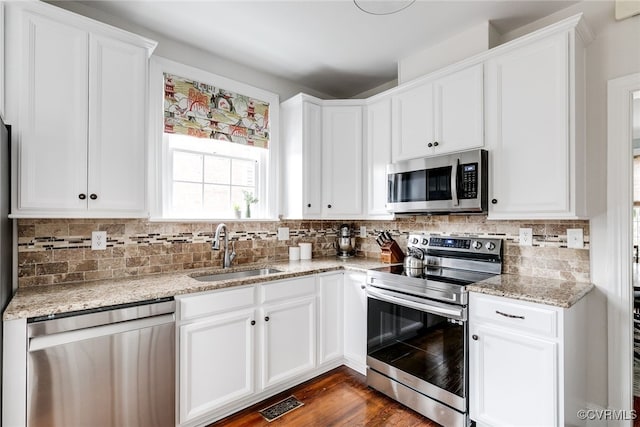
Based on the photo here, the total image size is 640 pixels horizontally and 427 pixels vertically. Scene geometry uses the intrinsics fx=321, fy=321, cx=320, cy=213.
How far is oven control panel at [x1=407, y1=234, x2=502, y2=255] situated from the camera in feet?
7.82

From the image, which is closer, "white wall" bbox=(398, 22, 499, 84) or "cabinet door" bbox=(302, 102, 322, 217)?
"white wall" bbox=(398, 22, 499, 84)

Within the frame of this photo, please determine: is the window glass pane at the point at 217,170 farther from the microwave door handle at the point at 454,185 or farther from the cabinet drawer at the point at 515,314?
the cabinet drawer at the point at 515,314

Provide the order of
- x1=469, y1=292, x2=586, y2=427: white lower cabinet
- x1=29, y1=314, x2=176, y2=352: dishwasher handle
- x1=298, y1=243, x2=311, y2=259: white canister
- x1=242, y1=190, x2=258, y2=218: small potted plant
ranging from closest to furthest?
1. x1=29, y1=314, x2=176, y2=352: dishwasher handle
2. x1=469, y1=292, x2=586, y2=427: white lower cabinet
3. x1=242, y1=190, x2=258, y2=218: small potted plant
4. x1=298, y1=243, x2=311, y2=259: white canister

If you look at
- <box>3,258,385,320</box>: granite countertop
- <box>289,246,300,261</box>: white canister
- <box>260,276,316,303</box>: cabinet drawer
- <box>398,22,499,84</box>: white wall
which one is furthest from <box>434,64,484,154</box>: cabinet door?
<box>289,246,300,261</box>: white canister

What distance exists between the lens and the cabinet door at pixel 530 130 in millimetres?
A: 1854

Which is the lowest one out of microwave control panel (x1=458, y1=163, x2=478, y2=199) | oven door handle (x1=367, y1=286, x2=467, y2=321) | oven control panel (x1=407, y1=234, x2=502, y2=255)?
oven door handle (x1=367, y1=286, x2=467, y2=321)

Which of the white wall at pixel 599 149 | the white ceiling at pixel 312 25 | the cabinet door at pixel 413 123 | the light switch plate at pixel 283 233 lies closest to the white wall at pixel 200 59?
the white ceiling at pixel 312 25

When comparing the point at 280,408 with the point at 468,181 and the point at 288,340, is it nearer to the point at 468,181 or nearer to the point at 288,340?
the point at 288,340

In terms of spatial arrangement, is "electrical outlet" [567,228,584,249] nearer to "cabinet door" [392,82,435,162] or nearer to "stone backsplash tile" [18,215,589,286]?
"stone backsplash tile" [18,215,589,286]

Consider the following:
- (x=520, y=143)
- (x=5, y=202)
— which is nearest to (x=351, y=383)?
(x=520, y=143)

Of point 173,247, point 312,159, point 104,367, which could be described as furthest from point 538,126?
point 104,367

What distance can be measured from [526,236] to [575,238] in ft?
0.89

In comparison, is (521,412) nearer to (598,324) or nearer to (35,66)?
(598,324)

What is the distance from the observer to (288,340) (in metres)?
2.40
